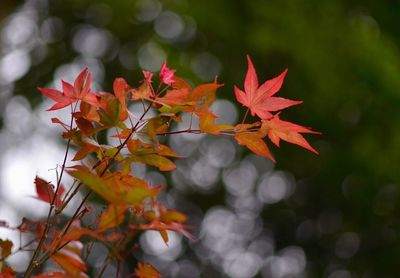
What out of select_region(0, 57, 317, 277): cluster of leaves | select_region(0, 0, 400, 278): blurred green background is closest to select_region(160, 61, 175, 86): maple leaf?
select_region(0, 57, 317, 277): cluster of leaves

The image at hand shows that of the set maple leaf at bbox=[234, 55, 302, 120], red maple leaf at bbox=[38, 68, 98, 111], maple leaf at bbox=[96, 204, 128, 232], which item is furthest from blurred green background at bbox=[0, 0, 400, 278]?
maple leaf at bbox=[96, 204, 128, 232]

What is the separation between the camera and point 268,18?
10.4ft

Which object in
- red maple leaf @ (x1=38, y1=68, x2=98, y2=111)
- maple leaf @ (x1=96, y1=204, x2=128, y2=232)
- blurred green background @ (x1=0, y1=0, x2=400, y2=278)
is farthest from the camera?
blurred green background @ (x1=0, y1=0, x2=400, y2=278)

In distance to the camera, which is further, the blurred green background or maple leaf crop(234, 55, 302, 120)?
the blurred green background

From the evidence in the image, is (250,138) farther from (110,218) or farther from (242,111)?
(242,111)

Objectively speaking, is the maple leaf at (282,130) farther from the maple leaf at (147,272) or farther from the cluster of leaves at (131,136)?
the maple leaf at (147,272)

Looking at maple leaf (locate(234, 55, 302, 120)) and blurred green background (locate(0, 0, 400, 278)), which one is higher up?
maple leaf (locate(234, 55, 302, 120))

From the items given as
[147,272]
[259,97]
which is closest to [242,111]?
A: [259,97]

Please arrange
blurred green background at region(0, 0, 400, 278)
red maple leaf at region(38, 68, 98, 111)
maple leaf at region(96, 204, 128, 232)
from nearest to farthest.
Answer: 1. maple leaf at region(96, 204, 128, 232)
2. red maple leaf at region(38, 68, 98, 111)
3. blurred green background at region(0, 0, 400, 278)

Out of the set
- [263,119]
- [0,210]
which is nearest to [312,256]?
[0,210]

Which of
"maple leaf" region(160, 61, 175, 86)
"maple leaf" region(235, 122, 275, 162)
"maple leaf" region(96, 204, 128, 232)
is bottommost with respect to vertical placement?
"maple leaf" region(96, 204, 128, 232)

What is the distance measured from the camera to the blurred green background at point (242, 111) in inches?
121

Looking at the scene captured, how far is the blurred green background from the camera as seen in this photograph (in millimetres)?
3068

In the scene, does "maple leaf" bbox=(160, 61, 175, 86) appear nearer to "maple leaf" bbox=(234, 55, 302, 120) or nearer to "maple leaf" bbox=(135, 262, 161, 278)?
"maple leaf" bbox=(234, 55, 302, 120)
